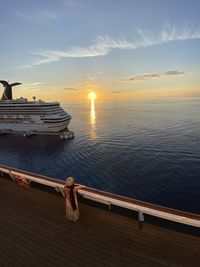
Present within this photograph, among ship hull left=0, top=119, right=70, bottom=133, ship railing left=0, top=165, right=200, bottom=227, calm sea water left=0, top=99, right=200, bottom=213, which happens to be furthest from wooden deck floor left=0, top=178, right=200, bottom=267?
ship hull left=0, top=119, right=70, bottom=133

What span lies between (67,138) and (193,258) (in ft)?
145

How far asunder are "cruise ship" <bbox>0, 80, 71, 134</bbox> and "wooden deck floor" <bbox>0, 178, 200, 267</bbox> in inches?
1955

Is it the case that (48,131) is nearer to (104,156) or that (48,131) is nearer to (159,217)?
(104,156)

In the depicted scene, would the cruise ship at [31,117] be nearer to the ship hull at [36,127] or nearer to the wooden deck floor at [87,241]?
the ship hull at [36,127]

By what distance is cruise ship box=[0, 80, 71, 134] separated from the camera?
5506 centimetres

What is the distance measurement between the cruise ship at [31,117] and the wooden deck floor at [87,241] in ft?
163

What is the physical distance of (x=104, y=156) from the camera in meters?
31.0

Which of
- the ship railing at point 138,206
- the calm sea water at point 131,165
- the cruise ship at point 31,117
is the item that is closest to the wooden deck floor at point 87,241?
the ship railing at point 138,206

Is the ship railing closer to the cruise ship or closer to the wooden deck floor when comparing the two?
the wooden deck floor

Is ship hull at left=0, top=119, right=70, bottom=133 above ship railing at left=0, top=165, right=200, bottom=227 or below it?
below

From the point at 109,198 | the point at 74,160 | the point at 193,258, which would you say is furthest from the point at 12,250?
the point at 74,160

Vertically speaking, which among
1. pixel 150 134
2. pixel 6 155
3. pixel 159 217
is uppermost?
pixel 159 217

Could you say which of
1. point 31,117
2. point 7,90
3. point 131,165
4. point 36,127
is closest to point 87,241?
point 131,165

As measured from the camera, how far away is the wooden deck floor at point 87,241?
4672 millimetres
